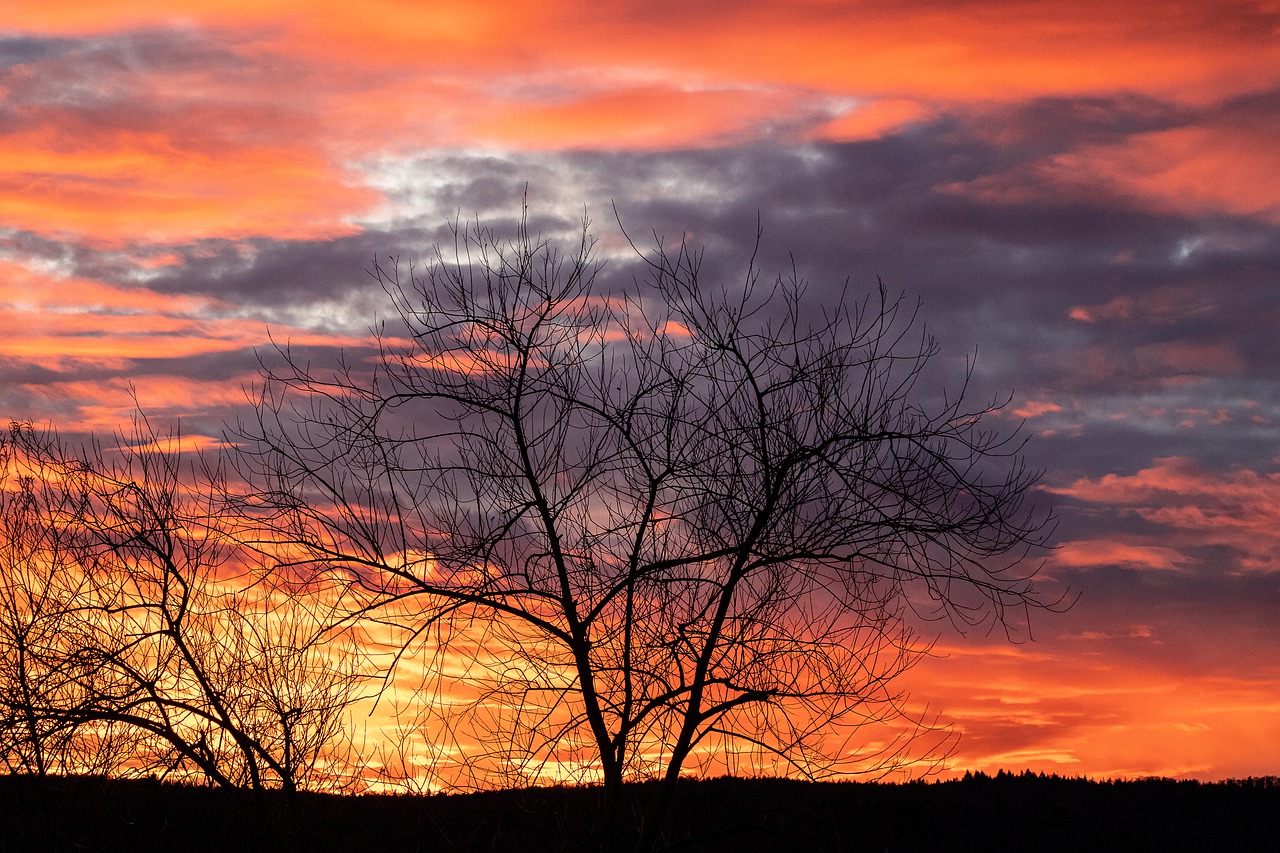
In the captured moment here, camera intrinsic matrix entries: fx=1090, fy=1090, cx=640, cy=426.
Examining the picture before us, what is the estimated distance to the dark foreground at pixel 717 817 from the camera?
9164mm

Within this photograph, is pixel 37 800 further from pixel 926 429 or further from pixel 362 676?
pixel 926 429

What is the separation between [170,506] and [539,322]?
5076mm

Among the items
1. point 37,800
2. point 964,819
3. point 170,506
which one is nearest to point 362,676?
point 170,506

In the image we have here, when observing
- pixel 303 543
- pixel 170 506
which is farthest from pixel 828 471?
pixel 170 506

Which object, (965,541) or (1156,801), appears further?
(1156,801)

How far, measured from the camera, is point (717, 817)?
1217cm

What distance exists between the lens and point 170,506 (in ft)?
38.8

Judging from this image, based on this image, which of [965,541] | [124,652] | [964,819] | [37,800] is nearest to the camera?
[965,541]

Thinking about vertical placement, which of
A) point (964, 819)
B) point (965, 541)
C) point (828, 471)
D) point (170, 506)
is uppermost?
point (170, 506)

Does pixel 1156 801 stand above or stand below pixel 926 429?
below

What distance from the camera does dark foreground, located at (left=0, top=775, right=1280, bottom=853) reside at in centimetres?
916

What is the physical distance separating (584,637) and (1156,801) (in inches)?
577

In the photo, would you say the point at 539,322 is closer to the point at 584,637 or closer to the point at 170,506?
the point at 584,637

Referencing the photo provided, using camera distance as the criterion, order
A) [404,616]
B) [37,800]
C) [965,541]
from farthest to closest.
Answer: [37,800]
[404,616]
[965,541]
